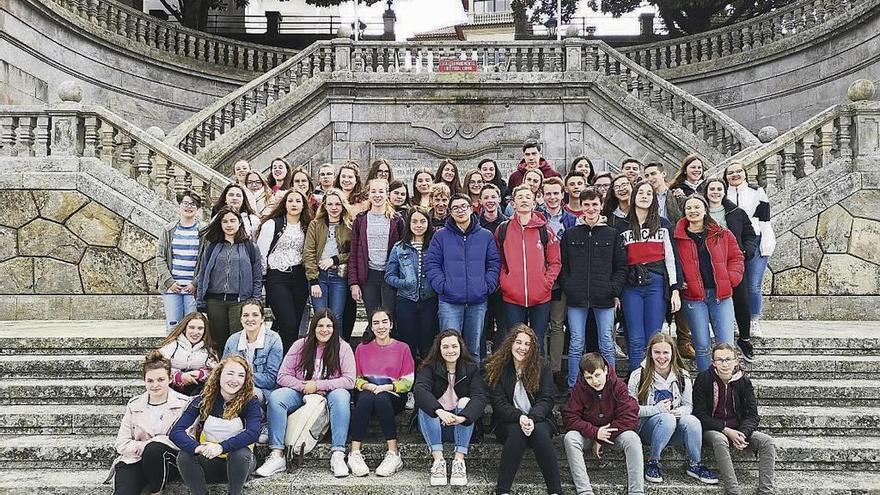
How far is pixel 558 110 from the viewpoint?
13539mm

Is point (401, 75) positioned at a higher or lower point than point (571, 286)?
higher

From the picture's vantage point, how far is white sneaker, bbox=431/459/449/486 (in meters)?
4.61

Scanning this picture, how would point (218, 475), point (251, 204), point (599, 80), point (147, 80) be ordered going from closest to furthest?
point (218, 475)
point (251, 204)
point (599, 80)
point (147, 80)

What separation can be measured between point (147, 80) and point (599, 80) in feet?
32.2

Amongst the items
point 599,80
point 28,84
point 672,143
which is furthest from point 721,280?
point 28,84

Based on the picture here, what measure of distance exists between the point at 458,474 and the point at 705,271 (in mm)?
2491

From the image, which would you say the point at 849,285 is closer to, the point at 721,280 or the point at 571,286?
the point at 721,280

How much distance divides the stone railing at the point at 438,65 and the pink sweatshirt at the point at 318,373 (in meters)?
8.46

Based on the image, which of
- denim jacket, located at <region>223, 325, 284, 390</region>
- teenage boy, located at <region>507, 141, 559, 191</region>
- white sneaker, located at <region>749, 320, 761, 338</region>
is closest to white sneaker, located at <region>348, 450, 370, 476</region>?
denim jacket, located at <region>223, 325, 284, 390</region>

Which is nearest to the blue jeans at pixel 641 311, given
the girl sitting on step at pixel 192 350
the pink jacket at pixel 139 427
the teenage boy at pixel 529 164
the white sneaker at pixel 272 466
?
→ the teenage boy at pixel 529 164

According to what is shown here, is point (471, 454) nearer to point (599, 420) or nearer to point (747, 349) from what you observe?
point (599, 420)

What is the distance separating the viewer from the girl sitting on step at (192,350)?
5.03 metres

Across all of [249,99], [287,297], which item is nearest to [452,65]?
[249,99]

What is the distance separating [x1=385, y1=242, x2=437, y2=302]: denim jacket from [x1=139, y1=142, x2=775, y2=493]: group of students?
11mm
